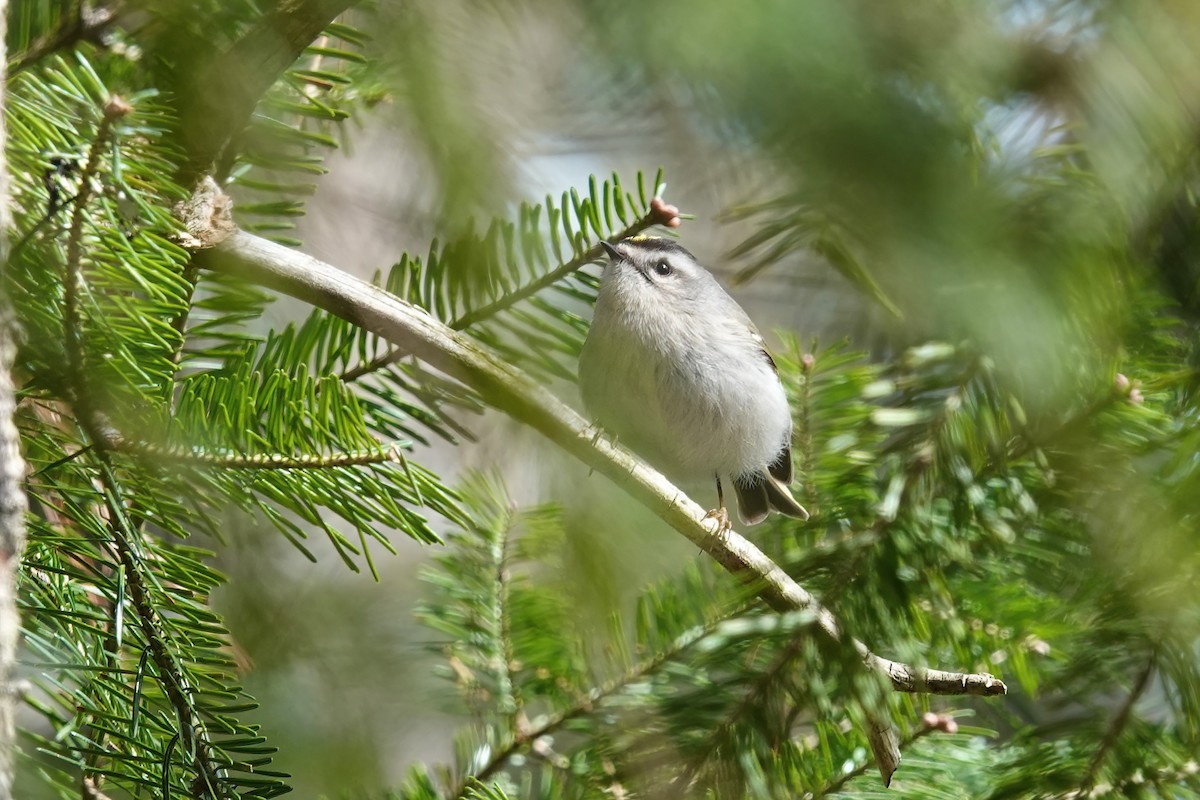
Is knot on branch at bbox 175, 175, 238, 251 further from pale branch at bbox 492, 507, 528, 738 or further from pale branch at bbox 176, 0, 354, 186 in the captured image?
pale branch at bbox 492, 507, 528, 738

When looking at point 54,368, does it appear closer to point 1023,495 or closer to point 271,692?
point 1023,495

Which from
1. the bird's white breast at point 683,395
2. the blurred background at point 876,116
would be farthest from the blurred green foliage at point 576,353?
the bird's white breast at point 683,395

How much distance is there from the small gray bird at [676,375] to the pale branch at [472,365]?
817 mm

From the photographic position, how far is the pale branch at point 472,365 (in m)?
1.34

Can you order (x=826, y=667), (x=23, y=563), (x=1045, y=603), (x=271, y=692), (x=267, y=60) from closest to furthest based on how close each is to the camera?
(x=267, y=60)
(x=23, y=563)
(x=826, y=667)
(x=1045, y=603)
(x=271, y=692)

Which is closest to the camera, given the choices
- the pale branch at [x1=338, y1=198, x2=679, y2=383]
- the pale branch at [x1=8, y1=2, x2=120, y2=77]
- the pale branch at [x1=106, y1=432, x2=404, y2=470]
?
the pale branch at [x1=106, y1=432, x2=404, y2=470]

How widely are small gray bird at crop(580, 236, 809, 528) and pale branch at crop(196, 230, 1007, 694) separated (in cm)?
82

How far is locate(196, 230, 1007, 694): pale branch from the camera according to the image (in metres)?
1.34

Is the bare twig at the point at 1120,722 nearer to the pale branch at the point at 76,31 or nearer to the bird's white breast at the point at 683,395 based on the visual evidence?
the bird's white breast at the point at 683,395

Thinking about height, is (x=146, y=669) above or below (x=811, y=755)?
above

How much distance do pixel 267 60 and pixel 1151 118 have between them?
73 centimetres

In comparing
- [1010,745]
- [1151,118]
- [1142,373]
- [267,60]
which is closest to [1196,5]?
[1151,118]

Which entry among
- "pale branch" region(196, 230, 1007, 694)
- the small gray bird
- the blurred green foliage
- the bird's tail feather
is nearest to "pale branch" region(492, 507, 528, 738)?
the blurred green foliage

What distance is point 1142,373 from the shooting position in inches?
63.3
